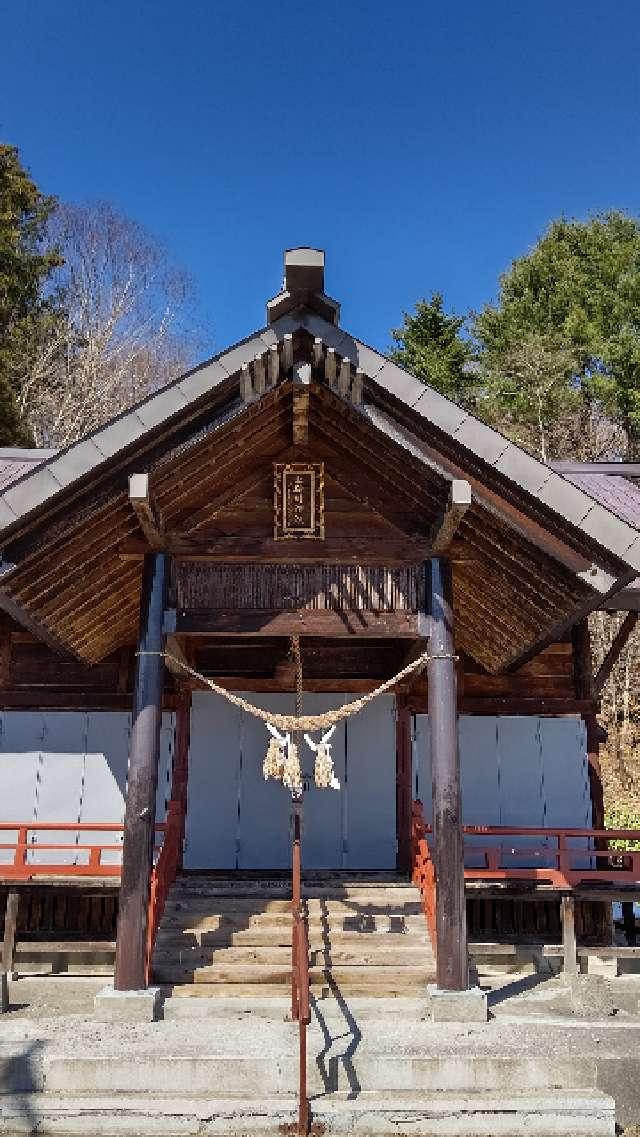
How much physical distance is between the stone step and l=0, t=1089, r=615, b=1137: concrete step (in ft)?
6.68

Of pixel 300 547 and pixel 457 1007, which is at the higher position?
pixel 300 547

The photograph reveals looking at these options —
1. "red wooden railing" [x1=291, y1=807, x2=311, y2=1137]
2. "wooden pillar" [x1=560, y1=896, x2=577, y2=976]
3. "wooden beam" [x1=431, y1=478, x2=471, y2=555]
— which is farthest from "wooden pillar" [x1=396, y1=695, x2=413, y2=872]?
"red wooden railing" [x1=291, y1=807, x2=311, y2=1137]

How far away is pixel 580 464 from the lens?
50.0 feet

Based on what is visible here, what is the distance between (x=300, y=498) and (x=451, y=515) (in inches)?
63.1

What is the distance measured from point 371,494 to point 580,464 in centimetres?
862

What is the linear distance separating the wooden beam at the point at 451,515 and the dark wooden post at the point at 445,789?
219mm

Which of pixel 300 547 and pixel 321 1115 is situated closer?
pixel 321 1115

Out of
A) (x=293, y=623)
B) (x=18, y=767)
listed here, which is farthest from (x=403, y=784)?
(x=18, y=767)

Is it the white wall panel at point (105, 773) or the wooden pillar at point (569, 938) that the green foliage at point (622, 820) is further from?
the white wall panel at point (105, 773)

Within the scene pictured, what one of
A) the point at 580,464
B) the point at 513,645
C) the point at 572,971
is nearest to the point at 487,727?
the point at 513,645

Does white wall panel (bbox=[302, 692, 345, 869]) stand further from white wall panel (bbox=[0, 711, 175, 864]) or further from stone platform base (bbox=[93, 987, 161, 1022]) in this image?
stone platform base (bbox=[93, 987, 161, 1022])

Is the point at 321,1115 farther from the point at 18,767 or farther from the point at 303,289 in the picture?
the point at 18,767

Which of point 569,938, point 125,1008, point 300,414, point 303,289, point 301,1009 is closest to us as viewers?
point 301,1009

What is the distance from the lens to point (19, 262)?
1199 inches
